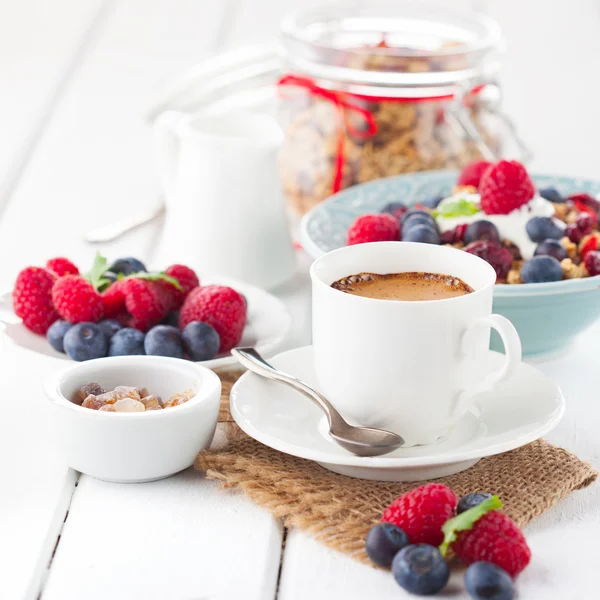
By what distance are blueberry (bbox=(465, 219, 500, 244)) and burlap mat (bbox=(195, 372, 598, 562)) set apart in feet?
1.24

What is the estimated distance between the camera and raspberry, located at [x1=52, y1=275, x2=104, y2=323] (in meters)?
1.40

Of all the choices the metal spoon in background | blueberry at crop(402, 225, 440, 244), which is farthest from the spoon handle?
blueberry at crop(402, 225, 440, 244)

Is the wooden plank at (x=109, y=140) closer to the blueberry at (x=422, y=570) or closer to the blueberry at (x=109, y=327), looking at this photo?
the blueberry at (x=109, y=327)

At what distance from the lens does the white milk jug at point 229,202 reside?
1.70 meters

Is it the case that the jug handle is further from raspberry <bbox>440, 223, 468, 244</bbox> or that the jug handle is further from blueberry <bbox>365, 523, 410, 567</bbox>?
blueberry <bbox>365, 523, 410, 567</bbox>

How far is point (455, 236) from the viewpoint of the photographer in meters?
1.56

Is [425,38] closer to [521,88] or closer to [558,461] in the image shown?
[521,88]

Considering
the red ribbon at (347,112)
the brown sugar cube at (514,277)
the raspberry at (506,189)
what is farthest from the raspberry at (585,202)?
the red ribbon at (347,112)

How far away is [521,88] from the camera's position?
279cm

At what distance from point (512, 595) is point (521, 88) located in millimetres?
2016

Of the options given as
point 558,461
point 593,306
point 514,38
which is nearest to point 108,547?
point 558,461

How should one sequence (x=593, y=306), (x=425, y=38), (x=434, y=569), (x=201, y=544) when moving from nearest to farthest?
(x=434, y=569)
(x=201, y=544)
(x=593, y=306)
(x=425, y=38)

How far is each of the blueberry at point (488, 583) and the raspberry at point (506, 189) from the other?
2.33 ft

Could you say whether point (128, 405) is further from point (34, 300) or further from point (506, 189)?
point (506, 189)
